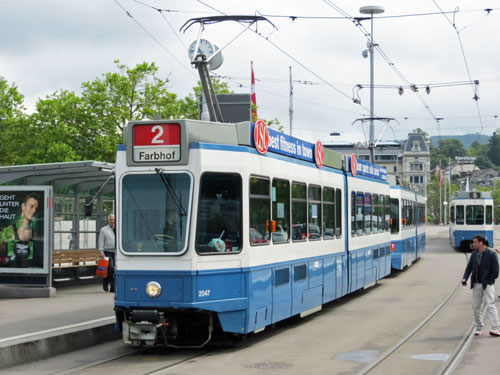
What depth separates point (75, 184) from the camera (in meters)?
20.1

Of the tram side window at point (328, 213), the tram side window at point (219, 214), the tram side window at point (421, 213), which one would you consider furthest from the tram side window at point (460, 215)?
the tram side window at point (219, 214)

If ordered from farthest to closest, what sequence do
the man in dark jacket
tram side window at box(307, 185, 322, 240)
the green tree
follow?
the green tree, tram side window at box(307, 185, 322, 240), the man in dark jacket

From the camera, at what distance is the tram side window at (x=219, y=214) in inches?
425

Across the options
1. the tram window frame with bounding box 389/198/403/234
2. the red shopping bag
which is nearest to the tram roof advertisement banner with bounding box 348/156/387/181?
the tram window frame with bounding box 389/198/403/234

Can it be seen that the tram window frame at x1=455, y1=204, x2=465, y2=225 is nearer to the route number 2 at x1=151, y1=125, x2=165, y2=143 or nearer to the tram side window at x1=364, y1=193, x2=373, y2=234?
the tram side window at x1=364, y1=193, x2=373, y2=234

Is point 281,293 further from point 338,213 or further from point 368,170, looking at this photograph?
point 368,170

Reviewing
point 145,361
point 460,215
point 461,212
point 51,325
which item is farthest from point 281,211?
point 460,215

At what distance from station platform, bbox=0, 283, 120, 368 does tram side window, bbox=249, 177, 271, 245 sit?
2792mm

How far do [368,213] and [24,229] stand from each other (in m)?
8.06

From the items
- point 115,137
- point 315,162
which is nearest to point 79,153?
point 115,137

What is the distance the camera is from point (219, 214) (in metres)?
11.0

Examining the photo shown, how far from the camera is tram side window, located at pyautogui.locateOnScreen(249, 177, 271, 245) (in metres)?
11.6

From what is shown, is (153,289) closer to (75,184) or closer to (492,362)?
(492,362)

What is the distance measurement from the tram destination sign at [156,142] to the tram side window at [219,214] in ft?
1.76
